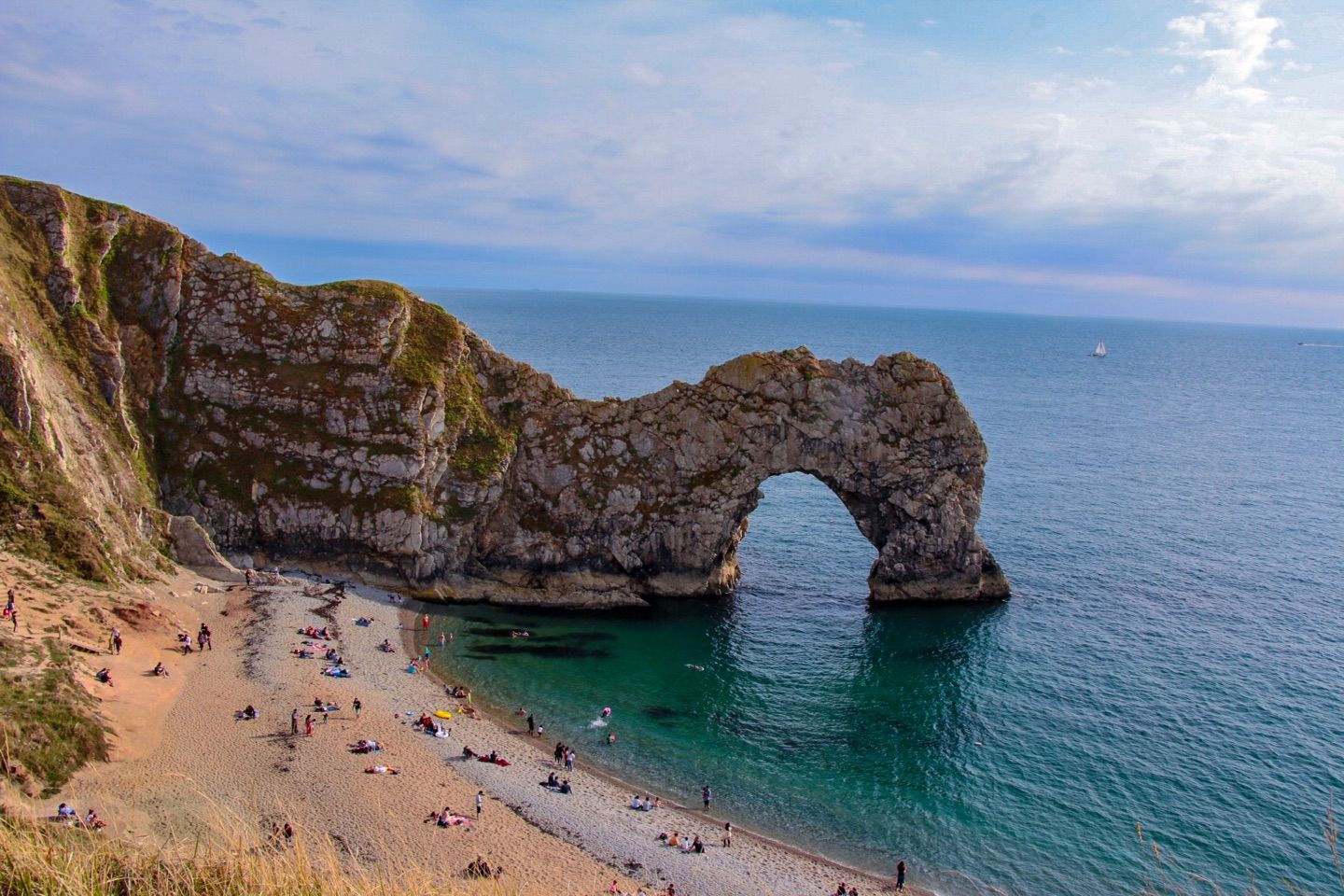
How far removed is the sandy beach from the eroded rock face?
12.4m

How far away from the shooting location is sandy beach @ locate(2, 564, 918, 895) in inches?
1469

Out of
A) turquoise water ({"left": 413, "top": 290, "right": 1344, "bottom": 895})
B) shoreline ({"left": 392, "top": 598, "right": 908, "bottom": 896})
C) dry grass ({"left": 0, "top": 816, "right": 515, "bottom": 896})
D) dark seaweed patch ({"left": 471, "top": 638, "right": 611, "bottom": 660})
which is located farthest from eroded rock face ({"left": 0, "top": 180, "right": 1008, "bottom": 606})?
dry grass ({"left": 0, "top": 816, "right": 515, "bottom": 896})

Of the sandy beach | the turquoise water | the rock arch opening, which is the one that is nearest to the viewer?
the sandy beach

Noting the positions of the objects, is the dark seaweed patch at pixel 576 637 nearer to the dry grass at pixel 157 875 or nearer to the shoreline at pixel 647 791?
the shoreline at pixel 647 791

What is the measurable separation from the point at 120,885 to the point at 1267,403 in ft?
769

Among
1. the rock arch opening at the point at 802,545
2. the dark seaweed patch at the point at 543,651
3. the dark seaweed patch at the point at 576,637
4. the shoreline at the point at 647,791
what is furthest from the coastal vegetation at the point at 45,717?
the rock arch opening at the point at 802,545

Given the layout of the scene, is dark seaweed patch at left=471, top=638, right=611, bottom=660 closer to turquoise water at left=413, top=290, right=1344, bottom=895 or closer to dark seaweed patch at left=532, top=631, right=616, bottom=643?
turquoise water at left=413, top=290, right=1344, bottom=895

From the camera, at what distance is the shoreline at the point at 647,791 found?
127 ft

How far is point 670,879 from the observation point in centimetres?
3772

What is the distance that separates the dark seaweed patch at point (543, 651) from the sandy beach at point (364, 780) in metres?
5.93

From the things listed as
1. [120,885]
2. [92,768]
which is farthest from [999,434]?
[120,885]

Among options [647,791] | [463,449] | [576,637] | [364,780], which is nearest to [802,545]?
[576,637]

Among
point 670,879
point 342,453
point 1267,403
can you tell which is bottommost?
point 670,879

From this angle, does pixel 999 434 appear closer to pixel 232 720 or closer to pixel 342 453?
pixel 342 453
